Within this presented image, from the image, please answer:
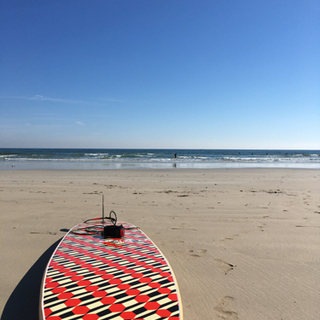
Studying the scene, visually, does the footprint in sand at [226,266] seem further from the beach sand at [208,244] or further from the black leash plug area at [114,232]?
the black leash plug area at [114,232]

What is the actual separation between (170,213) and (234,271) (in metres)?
2.97

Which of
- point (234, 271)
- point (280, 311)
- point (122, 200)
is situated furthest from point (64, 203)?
point (280, 311)

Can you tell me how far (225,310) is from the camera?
2.55m

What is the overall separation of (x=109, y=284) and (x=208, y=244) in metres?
2.30

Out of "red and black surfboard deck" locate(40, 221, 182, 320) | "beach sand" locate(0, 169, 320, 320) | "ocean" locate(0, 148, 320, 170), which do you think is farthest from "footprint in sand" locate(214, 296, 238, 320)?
"ocean" locate(0, 148, 320, 170)

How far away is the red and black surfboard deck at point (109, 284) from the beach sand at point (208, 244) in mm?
408

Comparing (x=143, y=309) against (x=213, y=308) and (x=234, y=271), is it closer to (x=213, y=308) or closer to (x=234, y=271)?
(x=213, y=308)

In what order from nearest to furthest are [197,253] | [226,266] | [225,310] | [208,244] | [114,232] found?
[225,310] < [226,266] < [114,232] < [197,253] < [208,244]

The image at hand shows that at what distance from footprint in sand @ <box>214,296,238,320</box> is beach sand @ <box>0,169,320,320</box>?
1cm

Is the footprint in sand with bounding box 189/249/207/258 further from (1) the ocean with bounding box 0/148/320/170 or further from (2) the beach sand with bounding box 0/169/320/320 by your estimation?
(1) the ocean with bounding box 0/148/320/170

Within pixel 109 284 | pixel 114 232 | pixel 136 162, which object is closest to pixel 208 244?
pixel 114 232

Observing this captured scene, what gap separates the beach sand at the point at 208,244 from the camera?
268 cm

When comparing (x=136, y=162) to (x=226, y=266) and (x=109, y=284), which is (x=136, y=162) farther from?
(x=109, y=284)

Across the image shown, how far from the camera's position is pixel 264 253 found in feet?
12.8
